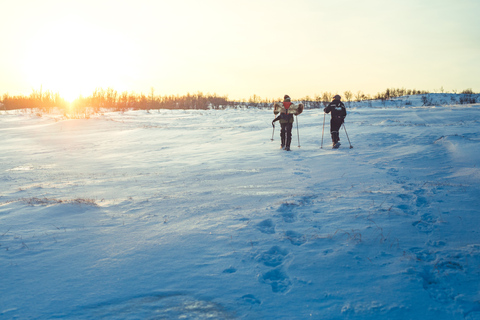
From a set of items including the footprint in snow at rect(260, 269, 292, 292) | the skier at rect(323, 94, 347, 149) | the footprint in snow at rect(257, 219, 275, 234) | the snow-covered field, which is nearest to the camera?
the snow-covered field

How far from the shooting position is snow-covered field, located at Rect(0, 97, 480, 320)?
2336 millimetres

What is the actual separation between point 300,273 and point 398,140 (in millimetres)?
10062

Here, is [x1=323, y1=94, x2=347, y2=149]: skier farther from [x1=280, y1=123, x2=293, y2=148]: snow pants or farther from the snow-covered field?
the snow-covered field

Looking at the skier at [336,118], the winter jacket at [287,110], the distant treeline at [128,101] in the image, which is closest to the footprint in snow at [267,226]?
the winter jacket at [287,110]

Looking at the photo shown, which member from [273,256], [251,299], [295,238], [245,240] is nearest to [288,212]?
[295,238]

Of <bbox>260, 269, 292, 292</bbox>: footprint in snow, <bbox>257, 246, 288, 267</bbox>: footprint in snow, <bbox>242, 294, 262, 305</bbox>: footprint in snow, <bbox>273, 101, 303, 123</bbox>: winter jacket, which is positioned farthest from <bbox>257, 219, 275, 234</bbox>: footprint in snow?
<bbox>273, 101, 303, 123</bbox>: winter jacket

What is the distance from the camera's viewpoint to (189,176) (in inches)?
265

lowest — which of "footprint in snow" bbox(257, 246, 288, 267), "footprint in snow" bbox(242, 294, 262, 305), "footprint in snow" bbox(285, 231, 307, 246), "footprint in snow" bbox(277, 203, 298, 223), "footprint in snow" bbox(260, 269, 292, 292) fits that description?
"footprint in snow" bbox(242, 294, 262, 305)

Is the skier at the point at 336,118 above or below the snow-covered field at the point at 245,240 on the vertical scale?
above

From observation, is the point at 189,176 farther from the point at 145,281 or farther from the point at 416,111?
the point at 416,111

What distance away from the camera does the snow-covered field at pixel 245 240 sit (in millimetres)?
2336

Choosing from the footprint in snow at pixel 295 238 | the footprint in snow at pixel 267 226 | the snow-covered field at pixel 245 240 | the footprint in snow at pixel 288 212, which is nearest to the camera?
the snow-covered field at pixel 245 240

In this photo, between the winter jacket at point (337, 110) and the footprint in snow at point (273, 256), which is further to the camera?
the winter jacket at point (337, 110)

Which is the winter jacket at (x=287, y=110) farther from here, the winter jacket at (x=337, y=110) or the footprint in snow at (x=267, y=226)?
the footprint in snow at (x=267, y=226)
